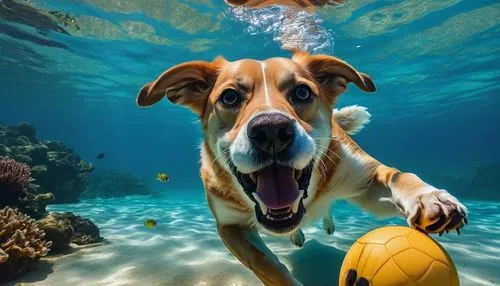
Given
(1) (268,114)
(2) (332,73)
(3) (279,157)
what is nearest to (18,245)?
(3) (279,157)

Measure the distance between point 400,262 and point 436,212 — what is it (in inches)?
17.8

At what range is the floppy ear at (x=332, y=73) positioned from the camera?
3758 mm

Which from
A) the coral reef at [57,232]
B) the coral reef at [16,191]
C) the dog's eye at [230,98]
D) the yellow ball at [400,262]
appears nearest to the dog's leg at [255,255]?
the yellow ball at [400,262]

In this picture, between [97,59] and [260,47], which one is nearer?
[260,47]

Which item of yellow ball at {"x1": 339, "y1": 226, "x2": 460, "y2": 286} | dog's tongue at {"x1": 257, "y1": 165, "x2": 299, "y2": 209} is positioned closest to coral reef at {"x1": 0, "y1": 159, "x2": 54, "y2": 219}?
dog's tongue at {"x1": 257, "y1": 165, "x2": 299, "y2": 209}

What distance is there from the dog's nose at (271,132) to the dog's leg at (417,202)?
3.72 feet

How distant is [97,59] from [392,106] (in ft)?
107

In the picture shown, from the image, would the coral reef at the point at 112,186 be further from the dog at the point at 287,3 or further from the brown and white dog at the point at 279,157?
the brown and white dog at the point at 279,157

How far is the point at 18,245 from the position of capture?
5.27 metres

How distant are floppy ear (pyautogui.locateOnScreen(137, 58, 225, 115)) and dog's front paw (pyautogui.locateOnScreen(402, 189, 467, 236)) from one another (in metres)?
2.39

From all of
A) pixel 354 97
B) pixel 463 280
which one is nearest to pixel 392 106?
pixel 354 97

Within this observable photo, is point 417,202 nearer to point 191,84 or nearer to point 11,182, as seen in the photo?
point 191,84

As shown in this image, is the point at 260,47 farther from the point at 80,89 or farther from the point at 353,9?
the point at 80,89

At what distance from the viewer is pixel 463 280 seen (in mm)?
4418
